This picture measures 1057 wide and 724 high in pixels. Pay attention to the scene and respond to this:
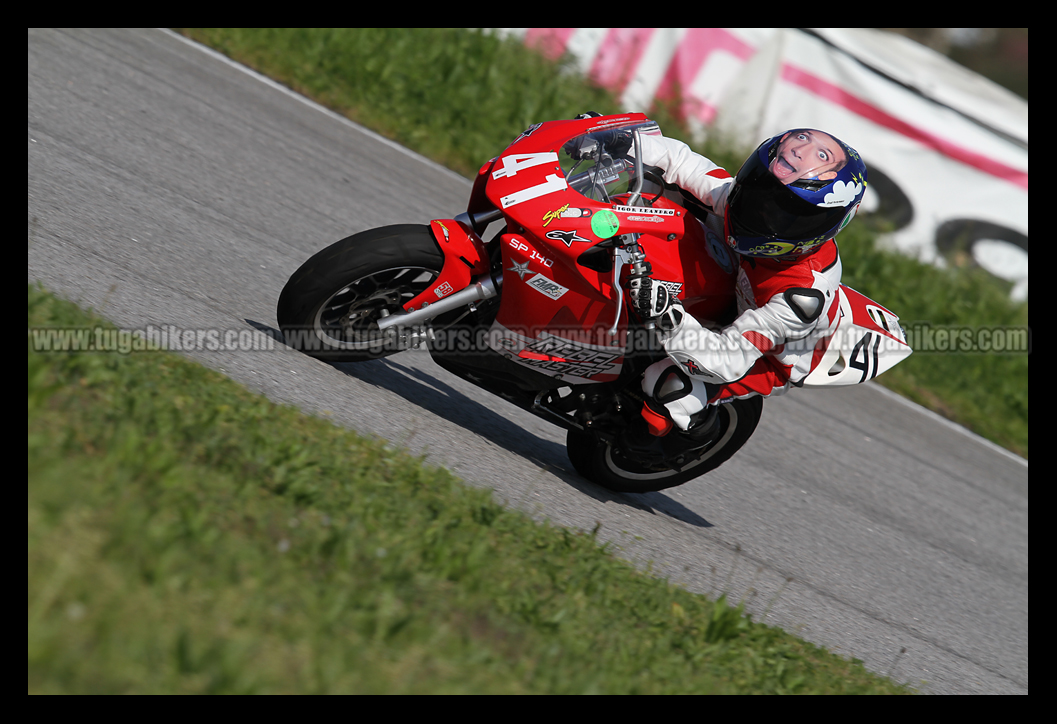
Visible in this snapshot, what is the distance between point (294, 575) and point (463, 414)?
238 centimetres

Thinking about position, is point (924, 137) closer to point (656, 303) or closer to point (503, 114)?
point (503, 114)

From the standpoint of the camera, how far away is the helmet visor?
3.88 m

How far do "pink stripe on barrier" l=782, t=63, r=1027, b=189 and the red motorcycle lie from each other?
253 inches

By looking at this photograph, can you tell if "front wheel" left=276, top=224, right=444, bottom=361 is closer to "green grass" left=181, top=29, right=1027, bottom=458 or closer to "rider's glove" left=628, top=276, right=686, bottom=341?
"rider's glove" left=628, top=276, right=686, bottom=341

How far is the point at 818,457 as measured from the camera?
6.62 metres

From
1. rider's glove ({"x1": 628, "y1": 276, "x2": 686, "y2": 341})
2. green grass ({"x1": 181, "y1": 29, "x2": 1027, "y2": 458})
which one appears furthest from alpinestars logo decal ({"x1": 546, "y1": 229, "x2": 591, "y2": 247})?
green grass ({"x1": 181, "y1": 29, "x2": 1027, "y2": 458})

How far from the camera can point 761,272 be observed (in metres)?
4.17

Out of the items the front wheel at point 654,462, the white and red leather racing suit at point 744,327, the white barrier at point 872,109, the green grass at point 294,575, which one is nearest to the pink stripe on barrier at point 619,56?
the white barrier at point 872,109

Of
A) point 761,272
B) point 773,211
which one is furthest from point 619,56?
point 773,211

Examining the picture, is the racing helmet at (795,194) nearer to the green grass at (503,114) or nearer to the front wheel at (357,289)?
the front wheel at (357,289)

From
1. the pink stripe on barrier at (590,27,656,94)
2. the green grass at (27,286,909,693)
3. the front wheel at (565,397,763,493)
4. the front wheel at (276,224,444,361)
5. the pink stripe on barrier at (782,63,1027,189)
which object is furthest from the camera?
the pink stripe on barrier at (590,27,656,94)

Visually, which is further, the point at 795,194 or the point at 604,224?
the point at 604,224

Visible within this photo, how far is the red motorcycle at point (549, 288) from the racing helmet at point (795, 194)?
1.33 feet
